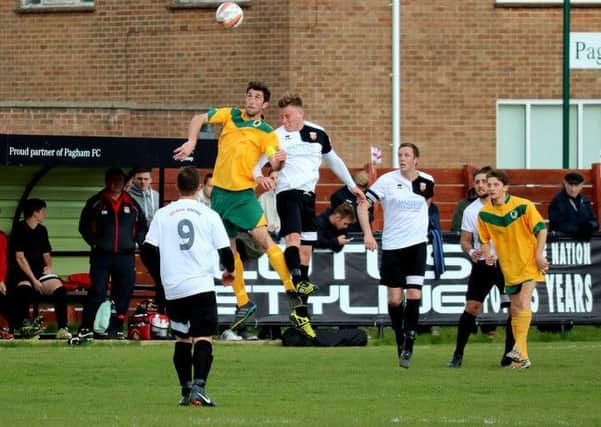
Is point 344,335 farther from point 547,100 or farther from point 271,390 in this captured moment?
point 547,100

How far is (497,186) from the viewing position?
16.8 meters

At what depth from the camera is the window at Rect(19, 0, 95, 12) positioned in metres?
32.1

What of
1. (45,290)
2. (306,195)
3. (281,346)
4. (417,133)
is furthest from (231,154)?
(417,133)

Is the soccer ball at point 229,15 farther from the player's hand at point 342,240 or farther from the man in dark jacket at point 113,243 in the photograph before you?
the player's hand at point 342,240

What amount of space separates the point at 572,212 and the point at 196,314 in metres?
11.1

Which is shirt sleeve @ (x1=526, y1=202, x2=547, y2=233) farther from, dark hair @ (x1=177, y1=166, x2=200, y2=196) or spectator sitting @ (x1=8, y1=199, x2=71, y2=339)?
spectator sitting @ (x1=8, y1=199, x2=71, y2=339)

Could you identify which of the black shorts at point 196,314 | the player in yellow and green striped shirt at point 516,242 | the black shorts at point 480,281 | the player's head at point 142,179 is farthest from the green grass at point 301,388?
the player's head at point 142,179

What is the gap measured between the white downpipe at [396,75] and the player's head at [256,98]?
45.2 feet

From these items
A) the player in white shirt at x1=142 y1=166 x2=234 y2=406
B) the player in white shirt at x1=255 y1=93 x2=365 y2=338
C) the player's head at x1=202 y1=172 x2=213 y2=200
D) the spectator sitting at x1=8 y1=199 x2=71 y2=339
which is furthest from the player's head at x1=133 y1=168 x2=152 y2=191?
the player in white shirt at x1=142 y1=166 x2=234 y2=406

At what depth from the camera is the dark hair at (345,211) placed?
21406mm

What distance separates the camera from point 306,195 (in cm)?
1772

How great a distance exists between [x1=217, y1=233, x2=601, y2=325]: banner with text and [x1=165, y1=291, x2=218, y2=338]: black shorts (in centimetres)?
893

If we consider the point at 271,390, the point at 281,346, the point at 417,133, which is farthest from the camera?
the point at 417,133

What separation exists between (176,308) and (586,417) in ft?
10.6
